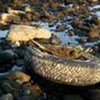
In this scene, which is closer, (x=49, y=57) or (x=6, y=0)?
(x=49, y=57)

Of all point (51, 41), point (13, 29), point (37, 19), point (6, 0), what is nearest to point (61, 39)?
point (51, 41)

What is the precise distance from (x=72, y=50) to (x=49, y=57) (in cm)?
141

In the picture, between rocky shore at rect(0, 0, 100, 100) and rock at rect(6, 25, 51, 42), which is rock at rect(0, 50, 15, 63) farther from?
rock at rect(6, 25, 51, 42)

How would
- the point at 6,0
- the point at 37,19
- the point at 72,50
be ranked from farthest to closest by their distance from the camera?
the point at 6,0, the point at 37,19, the point at 72,50

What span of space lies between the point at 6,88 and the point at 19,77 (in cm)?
67

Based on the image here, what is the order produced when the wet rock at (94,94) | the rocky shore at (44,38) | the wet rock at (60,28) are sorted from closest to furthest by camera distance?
the wet rock at (94,94) → the rocky shore at (44,38) → the wet rock at (60,28)

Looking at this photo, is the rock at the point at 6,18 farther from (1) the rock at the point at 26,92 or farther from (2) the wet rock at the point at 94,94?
(2) the wet rock at the point at 94,94

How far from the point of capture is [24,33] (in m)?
14.2

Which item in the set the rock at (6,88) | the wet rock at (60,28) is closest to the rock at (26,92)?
the rock at (6,88)

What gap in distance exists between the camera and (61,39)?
48.5ft

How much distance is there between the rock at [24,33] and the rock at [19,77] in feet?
11.9

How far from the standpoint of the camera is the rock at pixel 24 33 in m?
14.0

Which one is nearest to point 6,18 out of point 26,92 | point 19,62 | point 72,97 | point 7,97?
point 19,62

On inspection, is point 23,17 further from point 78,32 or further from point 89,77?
point 89,77
